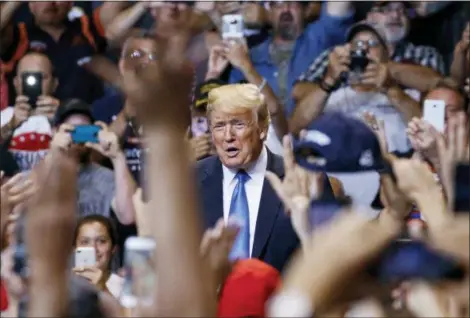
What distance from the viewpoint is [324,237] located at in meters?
1.02

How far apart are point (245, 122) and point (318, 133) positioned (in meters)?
0.61

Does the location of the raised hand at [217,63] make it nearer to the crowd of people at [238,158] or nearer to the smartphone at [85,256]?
the crowd of people at [238,158]

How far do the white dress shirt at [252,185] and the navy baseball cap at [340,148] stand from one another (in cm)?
28

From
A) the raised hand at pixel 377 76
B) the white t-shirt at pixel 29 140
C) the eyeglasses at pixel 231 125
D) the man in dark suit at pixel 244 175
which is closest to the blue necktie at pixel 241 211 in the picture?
the man in dark suit at pixel 244 175

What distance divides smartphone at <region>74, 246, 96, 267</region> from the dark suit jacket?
24.3 inches

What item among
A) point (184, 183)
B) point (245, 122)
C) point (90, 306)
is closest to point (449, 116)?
point (245, 122)

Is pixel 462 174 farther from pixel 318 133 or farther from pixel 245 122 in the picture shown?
pixel 318 133

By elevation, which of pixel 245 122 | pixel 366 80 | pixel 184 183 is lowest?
pixel 184 183

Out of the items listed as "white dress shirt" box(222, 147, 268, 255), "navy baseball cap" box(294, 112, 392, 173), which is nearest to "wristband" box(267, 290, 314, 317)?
"white dress shirt" box(222, 147, 268, 255)

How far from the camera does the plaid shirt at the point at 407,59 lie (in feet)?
13.6

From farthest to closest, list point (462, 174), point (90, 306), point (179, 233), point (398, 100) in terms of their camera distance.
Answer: point (398, 100), point (462, 174), point (90, 306), point (179, 233)

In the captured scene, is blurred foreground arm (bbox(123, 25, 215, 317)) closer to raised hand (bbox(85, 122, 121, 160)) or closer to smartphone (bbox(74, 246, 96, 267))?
smartphone (bbox(74, 246, 96, 267))

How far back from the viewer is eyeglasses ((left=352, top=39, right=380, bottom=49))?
414 centimetres

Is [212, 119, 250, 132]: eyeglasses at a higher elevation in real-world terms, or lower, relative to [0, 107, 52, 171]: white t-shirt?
lower
